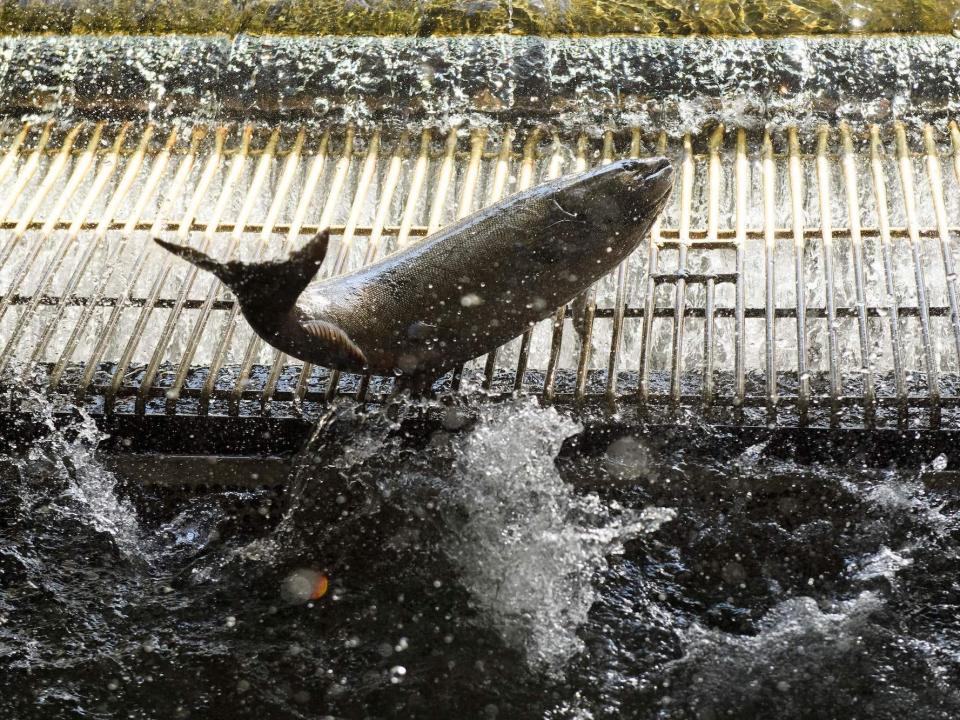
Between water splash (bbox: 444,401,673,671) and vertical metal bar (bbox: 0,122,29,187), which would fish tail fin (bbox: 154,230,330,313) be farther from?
vertical metal bar (bbox: 0,122,29,187)

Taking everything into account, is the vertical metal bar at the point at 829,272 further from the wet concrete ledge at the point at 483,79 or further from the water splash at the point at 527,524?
the water splash at the point at 527,524

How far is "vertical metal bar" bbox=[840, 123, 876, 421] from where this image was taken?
375 centimetres

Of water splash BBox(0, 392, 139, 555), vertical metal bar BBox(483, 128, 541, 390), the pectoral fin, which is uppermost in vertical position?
vertical metal bar BBox(483, 128, 541, 390)

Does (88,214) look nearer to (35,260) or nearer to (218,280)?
(35,260)

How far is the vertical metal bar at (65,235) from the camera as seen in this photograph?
426 centimetres

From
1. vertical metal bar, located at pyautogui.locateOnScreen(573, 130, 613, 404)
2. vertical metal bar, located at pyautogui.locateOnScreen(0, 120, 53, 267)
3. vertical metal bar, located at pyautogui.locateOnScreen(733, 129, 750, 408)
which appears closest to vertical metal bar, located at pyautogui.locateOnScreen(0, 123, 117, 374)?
vertical metal bar, located at pyautogui.locateOnScreen(0, 120, 53, 267)

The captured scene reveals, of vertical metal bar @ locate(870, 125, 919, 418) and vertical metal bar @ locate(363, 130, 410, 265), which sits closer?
vertical metal bar @ locate(870, 125, 919, 418)

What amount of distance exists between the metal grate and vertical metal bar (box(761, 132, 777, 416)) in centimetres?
1

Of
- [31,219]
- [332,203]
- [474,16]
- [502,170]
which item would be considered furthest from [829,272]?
[31,219]

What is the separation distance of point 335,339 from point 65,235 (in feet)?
7.68

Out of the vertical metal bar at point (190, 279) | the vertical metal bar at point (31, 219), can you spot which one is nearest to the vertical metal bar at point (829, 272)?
the vertical metal bar at point (190, 279)

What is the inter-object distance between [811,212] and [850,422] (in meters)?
2.40

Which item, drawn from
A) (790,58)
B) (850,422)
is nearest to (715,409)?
(850,422)

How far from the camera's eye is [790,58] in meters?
6.12
